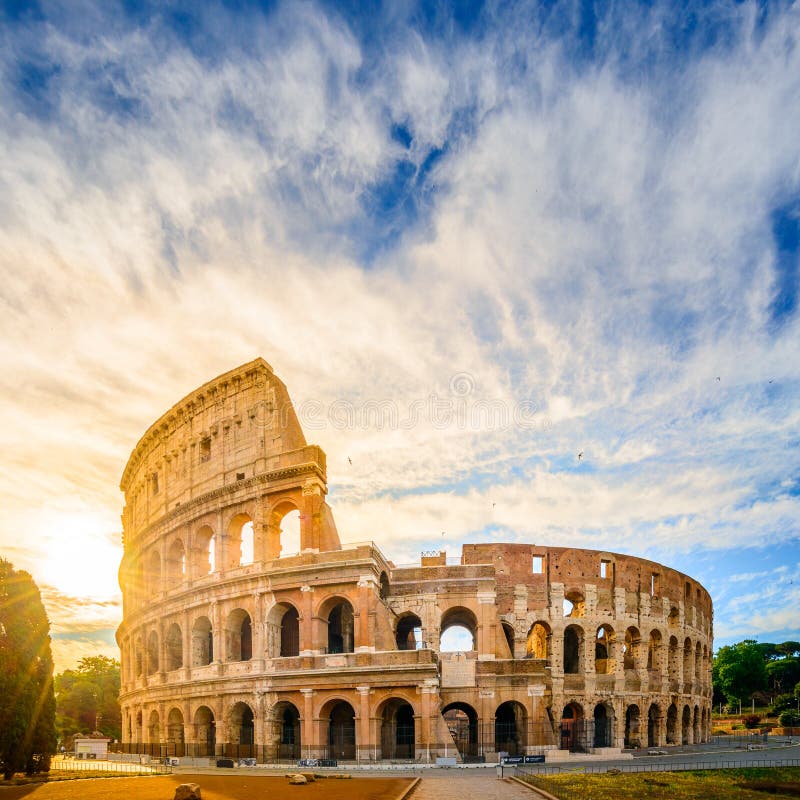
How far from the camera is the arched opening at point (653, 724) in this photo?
45469 mm

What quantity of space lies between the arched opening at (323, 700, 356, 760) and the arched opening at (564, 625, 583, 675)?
15852 mm

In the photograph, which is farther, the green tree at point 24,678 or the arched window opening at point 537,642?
the arched window opening at point 537,642

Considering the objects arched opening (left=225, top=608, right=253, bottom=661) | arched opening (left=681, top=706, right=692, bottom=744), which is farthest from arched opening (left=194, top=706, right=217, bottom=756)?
arched opening (left=681, top=706, right=692, bottom=744)

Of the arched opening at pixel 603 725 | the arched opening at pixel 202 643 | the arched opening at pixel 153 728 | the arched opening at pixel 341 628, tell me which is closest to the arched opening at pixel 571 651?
the arched opening at pixel 603 725

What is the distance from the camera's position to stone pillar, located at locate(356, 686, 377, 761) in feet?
105

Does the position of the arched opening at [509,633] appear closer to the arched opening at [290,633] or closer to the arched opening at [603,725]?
the arched opening at [603,725]

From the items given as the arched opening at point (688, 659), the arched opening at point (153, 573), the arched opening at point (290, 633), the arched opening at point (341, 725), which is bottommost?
the arched opening at point (341, 725)

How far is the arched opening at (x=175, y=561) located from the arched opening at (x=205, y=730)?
7.95 metres

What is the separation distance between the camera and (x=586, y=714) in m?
42.2

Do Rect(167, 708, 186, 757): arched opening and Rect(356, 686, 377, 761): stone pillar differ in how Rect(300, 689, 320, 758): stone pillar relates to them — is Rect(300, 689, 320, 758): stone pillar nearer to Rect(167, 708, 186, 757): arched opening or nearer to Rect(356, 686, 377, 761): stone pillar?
Rect(356, 686, 377, 761): stone pillar

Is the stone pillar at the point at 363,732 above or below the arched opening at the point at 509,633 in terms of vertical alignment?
below

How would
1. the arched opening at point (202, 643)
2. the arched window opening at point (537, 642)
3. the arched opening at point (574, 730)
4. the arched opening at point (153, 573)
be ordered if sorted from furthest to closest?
the arched window opening at point (537, 642), the arched opening at point (153, 573), the arched opening at point (574, 730), the arched opening at point (202, 643)

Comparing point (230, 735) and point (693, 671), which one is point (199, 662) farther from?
point (693, 671)

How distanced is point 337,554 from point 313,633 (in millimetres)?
3930
